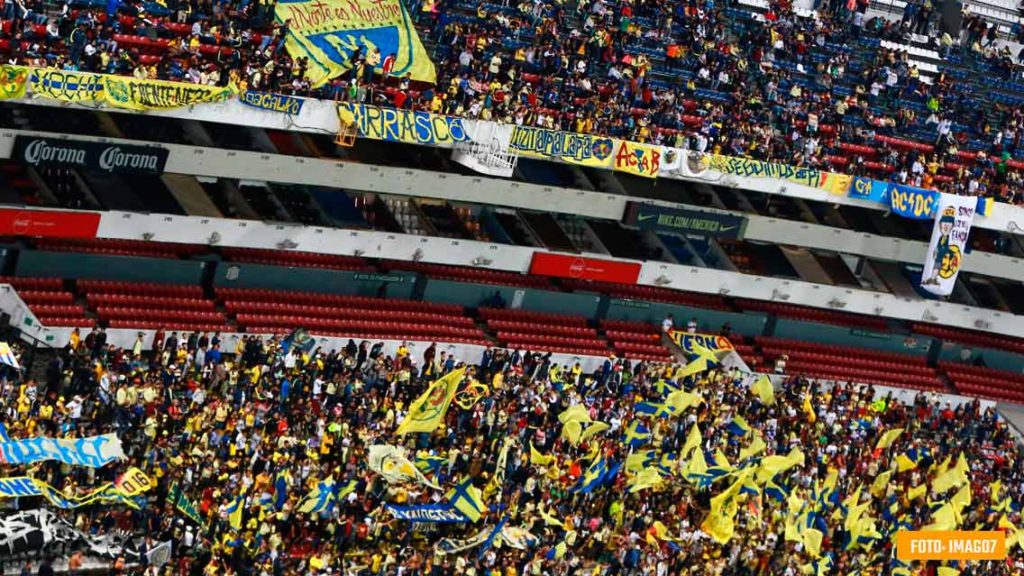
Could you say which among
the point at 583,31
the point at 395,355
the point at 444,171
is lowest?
the point at 395,355

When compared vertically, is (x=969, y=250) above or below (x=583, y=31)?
below

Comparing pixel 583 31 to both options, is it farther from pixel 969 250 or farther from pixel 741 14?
pixel 969 250

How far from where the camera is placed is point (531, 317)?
55469 mm

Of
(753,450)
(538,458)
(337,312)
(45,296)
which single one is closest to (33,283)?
(45,296)

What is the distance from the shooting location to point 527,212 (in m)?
56.6

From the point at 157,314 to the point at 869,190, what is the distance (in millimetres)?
22440

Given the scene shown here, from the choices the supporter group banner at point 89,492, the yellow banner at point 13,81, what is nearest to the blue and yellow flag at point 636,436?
the supporter group banner at point 89,492

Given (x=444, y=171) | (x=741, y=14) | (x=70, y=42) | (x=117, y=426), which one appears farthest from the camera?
(x=741, y=14)

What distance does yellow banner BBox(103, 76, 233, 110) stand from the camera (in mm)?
43750

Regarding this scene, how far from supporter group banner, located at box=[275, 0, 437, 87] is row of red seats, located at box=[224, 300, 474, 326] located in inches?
229

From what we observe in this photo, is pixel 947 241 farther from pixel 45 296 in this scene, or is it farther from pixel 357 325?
pixel 45 296

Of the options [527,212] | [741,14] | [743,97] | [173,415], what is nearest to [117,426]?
[173,415]

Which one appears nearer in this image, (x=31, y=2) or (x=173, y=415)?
(x=173, y=415)

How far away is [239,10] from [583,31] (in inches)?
455
